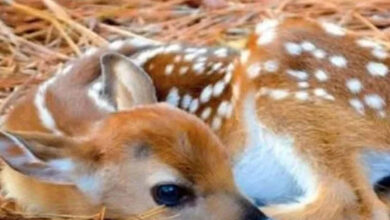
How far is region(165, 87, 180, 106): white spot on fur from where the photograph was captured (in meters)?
5.01

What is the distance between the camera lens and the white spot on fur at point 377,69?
4.71m

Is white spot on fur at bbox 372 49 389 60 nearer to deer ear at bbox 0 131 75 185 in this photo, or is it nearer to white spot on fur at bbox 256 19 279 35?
white spot on fur at bbox 256 19 279 35

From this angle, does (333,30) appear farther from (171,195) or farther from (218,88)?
(171,195)

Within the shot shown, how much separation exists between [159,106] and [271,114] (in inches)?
17.0

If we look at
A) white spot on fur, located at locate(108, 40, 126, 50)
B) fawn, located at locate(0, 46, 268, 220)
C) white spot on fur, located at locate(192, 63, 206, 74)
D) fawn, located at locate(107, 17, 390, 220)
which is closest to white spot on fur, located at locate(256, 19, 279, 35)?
fawn, located at locate(107, 17, 390, 220)

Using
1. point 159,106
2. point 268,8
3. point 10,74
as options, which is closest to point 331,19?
point 268,8

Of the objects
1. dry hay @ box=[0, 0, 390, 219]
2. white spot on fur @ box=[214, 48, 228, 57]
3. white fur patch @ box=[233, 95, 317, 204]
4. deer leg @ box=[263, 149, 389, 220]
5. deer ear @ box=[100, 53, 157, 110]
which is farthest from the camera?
dry hay @ box=[0, 0, 390, 219]

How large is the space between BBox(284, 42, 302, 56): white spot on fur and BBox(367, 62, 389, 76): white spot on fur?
0.71 feet

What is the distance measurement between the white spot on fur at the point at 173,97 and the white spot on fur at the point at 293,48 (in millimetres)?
430

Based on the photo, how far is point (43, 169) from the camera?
14.3 ft

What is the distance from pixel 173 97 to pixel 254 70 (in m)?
0.36

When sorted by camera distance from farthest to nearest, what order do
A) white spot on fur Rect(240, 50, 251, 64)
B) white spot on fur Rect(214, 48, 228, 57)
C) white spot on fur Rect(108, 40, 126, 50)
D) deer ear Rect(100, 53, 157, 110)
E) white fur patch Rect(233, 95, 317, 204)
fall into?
white spot on fur Rect(108, 40, 126, 50) < white spot on fur Rect(214, 48, 228, 57) < white spot on fur Rect(240, 50, 251, 64) < deer ear Rect(100, 53, 157, 110) < white fur patch Rect(233, 95, 317, 204)

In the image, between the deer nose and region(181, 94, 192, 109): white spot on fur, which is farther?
region(181, 94, 192, 109): white spot on fur

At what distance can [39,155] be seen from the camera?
4.28m
